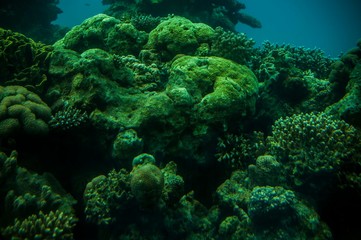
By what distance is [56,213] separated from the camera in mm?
3770

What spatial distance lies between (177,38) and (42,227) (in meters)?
5.62

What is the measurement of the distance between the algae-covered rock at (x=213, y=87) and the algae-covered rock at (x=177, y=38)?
0.85 m

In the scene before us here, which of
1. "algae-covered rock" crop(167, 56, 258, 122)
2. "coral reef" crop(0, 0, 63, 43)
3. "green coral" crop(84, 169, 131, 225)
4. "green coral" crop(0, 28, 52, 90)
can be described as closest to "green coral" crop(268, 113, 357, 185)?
"algae-covered rock" crop(167, 56, 258, 122)

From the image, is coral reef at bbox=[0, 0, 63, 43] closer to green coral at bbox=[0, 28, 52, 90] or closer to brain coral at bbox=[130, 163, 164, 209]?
green coral at bbox=[0, 28, 52, 90]

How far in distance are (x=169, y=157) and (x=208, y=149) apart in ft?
2.86

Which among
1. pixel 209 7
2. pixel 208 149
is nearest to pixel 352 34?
pixel 209 7

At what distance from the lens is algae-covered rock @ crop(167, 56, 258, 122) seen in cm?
513

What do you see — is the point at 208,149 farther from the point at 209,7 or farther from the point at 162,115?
the point at 209,7

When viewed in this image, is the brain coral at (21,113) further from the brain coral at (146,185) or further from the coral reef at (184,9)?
the coral reef at (184,9)

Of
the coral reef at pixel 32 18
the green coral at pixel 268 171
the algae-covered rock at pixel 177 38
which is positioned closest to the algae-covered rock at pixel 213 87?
the algae-covered rock at pixel 177 38

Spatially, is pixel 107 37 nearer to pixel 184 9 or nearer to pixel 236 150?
pixel 236 150

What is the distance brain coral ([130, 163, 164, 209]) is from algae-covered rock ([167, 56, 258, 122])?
1.63 m

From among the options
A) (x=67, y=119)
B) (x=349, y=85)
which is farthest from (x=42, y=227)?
(x=349, y=85)

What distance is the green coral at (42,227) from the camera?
3297 mm
